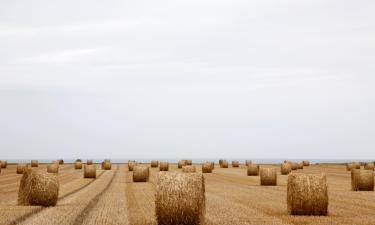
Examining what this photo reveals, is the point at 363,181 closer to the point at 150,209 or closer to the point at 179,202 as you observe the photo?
the point at 150,209

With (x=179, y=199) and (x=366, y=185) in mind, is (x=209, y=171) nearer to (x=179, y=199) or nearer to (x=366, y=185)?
(x=366, y=185)

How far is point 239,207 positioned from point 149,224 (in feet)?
17.2

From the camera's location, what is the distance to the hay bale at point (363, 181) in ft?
89.1

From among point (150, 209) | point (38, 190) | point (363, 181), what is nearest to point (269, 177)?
point (363, 181)

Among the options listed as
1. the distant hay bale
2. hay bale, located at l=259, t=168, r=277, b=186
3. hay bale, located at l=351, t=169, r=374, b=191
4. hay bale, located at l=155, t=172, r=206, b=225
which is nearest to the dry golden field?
the distant hay bale

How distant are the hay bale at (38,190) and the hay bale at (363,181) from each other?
1410 cm

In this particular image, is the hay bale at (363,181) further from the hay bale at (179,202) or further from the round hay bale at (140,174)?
the hay bale at (179,202)

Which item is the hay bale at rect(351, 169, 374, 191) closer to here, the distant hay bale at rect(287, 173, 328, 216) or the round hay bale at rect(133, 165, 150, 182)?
the distant hay bale at rect(287, 173, 328, 216)

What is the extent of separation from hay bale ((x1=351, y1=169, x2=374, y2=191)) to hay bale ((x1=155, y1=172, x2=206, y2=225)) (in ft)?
45.5

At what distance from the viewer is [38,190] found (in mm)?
19531

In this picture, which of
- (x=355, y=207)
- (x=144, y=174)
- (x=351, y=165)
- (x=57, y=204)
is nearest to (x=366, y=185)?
(x=355, y=207)

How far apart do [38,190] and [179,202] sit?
6.20m

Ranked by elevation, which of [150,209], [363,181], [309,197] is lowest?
[150,209]

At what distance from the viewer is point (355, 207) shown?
20000 mm
